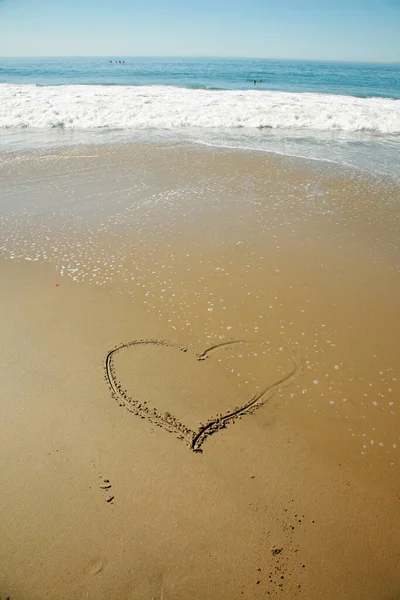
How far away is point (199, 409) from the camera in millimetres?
3039

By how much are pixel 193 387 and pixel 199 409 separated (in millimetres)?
251

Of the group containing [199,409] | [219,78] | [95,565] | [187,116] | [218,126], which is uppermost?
[219,78]

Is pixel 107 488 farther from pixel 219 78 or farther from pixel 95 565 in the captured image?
pixel 219 78

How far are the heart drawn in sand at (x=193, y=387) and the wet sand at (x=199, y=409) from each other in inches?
0.7

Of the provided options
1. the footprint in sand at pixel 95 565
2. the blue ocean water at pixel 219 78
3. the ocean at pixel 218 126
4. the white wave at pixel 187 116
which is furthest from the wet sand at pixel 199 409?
the blue ocean water at pixel 219 78

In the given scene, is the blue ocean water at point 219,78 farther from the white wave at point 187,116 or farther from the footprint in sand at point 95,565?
the footprint in sand at point 95,565

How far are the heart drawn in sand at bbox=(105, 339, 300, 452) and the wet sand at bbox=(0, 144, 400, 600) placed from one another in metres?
0.02

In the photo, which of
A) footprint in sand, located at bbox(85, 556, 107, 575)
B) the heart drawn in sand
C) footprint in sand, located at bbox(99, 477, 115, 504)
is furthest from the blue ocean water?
footprint in sand, located at bbox(85, 556, 107, 575)

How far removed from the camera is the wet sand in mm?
2154

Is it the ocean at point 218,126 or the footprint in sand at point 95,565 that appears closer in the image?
the footprint in sand at point 95,565

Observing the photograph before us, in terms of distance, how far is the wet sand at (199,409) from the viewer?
2154 mm

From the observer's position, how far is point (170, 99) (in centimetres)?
1972

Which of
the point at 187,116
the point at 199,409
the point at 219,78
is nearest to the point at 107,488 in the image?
the point at 199,409

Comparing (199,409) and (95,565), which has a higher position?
(199,409)
